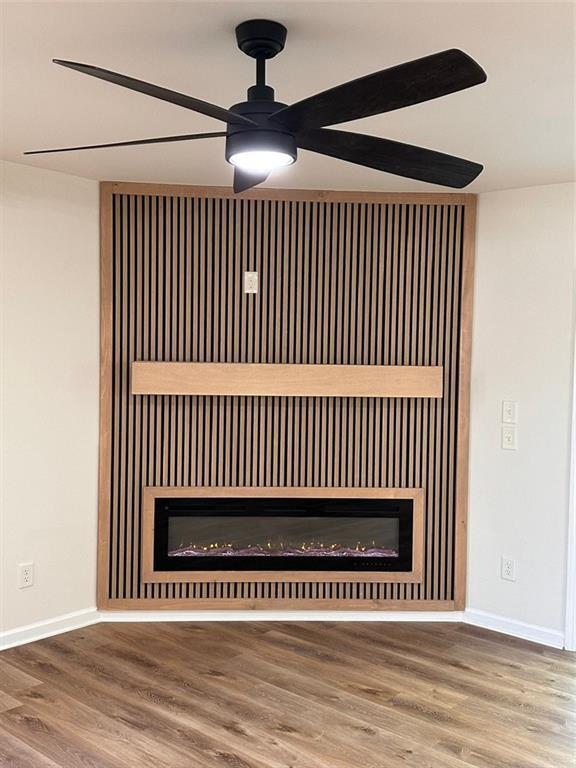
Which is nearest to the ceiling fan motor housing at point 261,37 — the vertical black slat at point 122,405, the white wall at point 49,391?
the white wall at point 49,391

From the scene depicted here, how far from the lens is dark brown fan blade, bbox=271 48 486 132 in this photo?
152cm

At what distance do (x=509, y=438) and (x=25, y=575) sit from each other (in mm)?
2605

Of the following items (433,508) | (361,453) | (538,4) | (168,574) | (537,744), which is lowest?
(537,744)

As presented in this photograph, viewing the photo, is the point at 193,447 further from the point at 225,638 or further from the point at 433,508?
the point at 433,508

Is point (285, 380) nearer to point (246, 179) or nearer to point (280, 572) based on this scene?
point (280, 572)

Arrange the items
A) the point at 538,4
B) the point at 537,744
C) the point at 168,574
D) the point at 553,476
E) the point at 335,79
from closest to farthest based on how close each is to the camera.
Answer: the point at 538,4 → the point at 335,79 → the point at 537,744 → the point at 553,476 → the point at 168,574

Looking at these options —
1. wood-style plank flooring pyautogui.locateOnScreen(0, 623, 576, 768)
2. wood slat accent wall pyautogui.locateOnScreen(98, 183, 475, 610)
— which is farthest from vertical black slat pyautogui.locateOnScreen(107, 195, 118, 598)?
wood-style plank flooring pyautogui.locateOnScreen(0, 623, 576, 768)

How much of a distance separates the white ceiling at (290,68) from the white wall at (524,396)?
1.63ft

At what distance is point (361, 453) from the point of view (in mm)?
4270

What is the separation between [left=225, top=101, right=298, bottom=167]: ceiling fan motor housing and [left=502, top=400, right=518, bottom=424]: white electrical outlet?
2508 millimetres

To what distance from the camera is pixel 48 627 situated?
3969 millimetres

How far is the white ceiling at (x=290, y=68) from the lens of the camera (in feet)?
6.57

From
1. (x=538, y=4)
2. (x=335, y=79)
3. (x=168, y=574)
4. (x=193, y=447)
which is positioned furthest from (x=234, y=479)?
(x=538, y=4)

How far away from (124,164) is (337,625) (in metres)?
2.64
